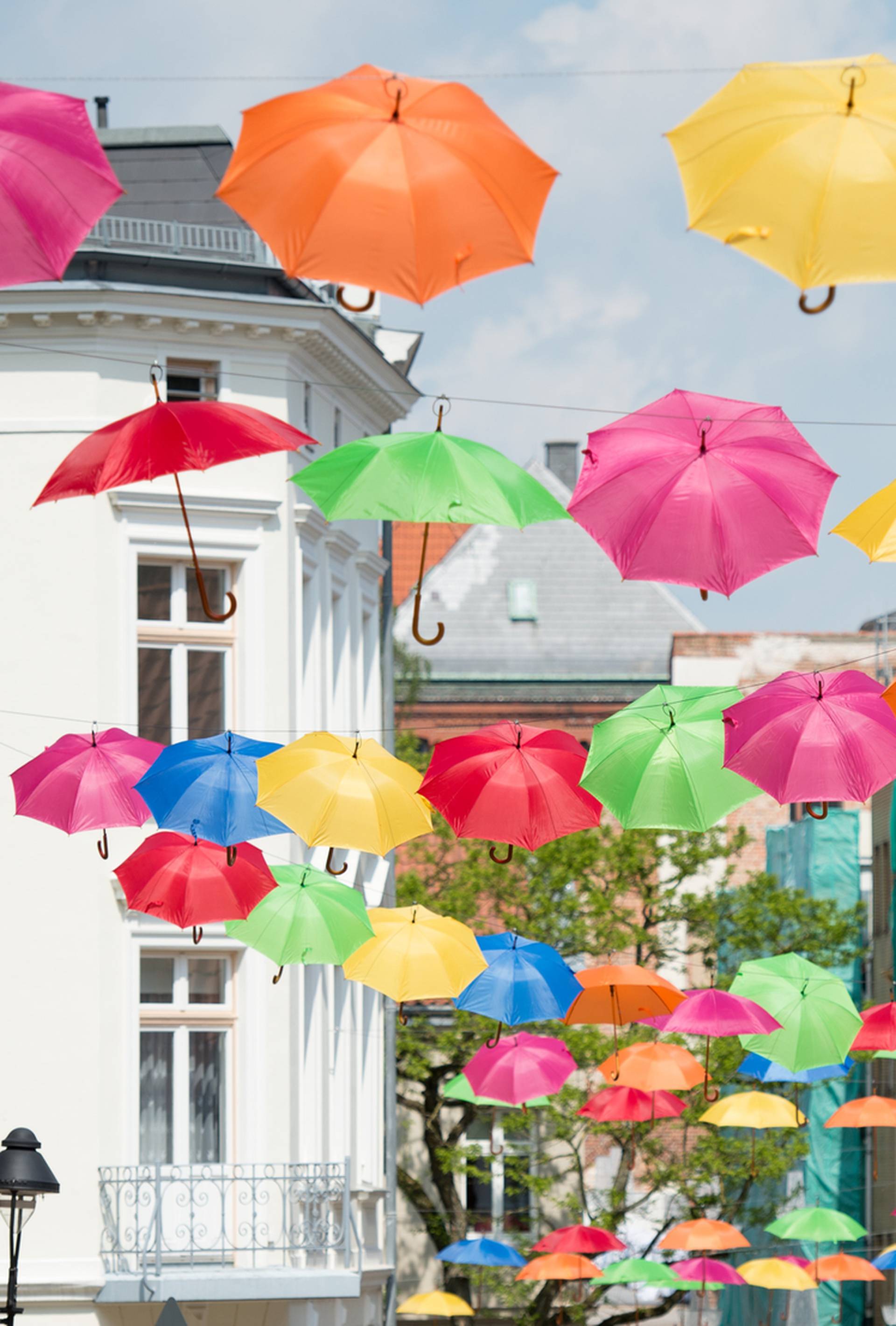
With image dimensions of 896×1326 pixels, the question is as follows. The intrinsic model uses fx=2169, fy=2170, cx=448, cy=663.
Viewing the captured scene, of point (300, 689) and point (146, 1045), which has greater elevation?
point (300, 689)

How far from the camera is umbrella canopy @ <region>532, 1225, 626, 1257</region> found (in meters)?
29.4

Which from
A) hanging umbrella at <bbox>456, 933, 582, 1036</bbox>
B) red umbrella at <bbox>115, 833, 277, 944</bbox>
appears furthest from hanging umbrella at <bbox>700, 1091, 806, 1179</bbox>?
red umbrella at <bbox>115, 833, 277, 944</bbox>

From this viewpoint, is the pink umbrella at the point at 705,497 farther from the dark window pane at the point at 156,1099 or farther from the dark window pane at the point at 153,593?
the dark window pane at the point at 156,1099

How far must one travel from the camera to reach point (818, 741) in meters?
13.7

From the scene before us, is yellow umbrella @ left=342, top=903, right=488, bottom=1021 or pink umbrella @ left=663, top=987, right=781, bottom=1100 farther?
pink umbrella @ left=663, top=987, right=781, bottom=1100

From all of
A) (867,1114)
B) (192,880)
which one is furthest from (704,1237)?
(192,880)

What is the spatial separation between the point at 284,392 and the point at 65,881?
19.3 feet

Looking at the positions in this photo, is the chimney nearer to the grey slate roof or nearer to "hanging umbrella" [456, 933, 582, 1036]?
the grey slate roof

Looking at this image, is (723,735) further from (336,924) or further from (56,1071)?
(56,1071)

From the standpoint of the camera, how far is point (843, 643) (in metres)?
52.0

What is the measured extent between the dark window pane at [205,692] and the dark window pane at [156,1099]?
3.27 meters

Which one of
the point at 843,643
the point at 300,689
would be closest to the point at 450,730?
the point at 843,643

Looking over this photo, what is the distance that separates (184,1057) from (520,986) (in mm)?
6364

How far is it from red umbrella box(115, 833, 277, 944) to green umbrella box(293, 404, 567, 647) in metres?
3.70
